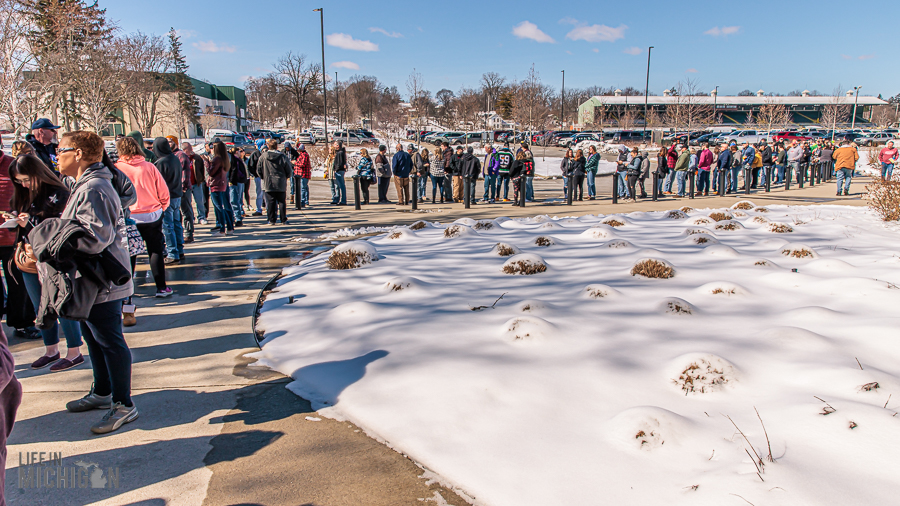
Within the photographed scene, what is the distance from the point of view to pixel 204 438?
3.32 metres

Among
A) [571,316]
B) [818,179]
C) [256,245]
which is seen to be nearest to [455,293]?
[571,316]

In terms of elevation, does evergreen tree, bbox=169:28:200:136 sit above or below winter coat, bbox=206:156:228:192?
above

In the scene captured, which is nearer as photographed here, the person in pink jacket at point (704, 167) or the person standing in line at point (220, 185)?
the person standing in line at point (220, 185)

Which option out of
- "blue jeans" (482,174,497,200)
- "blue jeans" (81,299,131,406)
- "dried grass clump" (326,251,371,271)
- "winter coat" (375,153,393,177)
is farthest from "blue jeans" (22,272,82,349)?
"blue jeans" (482,174,497,200)

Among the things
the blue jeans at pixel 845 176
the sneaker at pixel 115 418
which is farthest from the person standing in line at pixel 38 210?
the blue jeans at pixel 845 176

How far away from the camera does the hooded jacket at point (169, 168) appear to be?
26.6ft

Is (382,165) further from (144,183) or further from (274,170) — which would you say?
(144,183)

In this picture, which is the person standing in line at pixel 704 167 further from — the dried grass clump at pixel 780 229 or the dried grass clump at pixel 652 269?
the dried grass clump at pixel 652 269

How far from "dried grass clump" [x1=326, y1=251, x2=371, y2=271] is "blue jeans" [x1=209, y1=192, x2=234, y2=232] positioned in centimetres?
429

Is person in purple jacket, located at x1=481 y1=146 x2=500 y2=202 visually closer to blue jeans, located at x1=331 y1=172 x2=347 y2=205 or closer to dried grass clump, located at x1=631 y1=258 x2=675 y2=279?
blue jeans, located at x1=331 y1=172 x2=347 y2=205

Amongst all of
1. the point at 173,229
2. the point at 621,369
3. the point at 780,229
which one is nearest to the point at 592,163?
the point at 780,229

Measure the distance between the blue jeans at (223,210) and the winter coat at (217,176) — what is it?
17 cm

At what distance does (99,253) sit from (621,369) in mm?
3412

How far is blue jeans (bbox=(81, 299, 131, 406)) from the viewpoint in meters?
3.33
